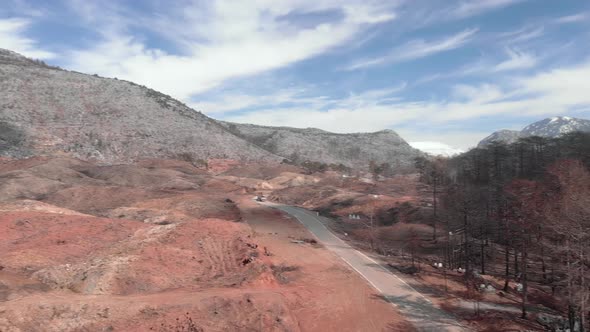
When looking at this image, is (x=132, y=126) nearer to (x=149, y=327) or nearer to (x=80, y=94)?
(x=80, y=94)

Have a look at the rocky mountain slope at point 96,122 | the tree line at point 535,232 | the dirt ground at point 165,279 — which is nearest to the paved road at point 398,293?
the dirt ground at point 165,279

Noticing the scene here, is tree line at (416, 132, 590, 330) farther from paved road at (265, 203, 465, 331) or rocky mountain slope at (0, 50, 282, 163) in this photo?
rocky mountain slope at (0, 50, 282, 163)

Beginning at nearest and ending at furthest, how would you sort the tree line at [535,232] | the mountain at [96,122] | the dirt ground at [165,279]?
the dirt ground at [165,279]
the tree line at [535,232]
the mountain at [96,122]

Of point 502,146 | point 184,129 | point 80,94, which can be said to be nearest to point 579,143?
point 502,146

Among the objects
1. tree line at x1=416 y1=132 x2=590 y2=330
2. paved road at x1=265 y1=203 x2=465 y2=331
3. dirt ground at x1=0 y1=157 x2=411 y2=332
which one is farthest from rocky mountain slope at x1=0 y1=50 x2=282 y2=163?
tree line at x1=416 y1=132 x2=590 y2=330

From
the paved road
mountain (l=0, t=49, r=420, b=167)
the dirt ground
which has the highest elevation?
mountain (l=0, t=49, r=420, b=167)

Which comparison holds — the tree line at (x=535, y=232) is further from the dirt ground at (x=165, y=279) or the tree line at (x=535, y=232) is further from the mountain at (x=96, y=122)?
the mountain at (x=96, y=122)
